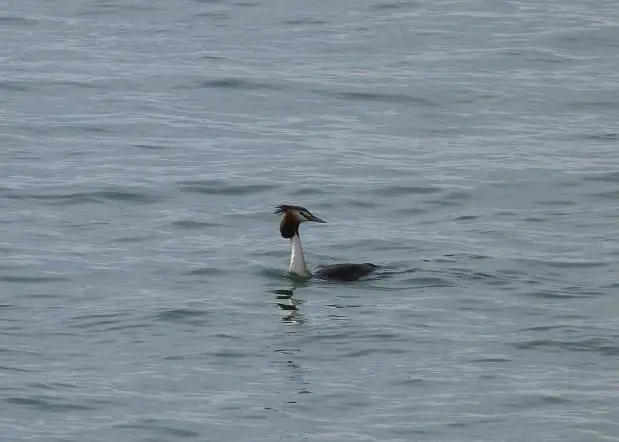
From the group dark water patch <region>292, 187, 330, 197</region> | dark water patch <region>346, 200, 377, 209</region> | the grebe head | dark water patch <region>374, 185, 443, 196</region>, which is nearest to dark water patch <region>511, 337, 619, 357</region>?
the grebe head

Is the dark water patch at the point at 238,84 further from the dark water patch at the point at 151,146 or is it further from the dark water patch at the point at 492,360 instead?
the dark water patch at the point at 492,360

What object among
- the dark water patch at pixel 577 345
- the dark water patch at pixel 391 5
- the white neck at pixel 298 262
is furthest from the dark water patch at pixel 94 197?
the dark water patch at pixel 391 5

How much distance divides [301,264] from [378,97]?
28.9 feet

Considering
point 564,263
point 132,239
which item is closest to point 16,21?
point 132,239

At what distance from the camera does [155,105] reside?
26594 mm

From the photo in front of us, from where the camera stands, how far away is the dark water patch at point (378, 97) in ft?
86.7

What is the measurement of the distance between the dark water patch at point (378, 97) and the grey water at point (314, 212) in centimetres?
7

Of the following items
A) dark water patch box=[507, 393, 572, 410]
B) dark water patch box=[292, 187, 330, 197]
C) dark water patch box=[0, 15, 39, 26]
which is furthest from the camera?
dark water patch box=[0, 15, 39, 26]

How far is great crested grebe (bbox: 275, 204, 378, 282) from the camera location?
703 inches

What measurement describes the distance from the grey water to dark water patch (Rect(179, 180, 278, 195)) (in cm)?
4

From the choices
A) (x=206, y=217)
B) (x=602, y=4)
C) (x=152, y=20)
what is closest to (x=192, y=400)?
(x=206, y=217)

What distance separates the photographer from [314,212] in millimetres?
20891

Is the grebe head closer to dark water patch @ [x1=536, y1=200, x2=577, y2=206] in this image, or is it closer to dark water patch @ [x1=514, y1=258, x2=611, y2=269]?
dark water patch @ [x1=514, y1=258, x2=611, y2=269]

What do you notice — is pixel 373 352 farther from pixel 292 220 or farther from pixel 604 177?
pixel 604 177
